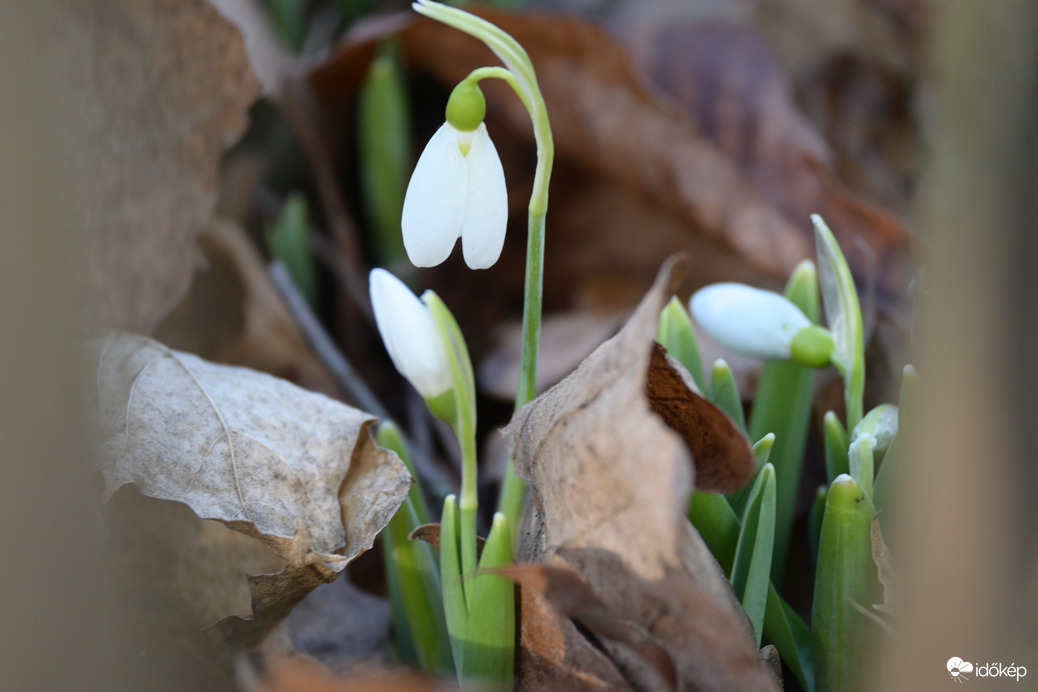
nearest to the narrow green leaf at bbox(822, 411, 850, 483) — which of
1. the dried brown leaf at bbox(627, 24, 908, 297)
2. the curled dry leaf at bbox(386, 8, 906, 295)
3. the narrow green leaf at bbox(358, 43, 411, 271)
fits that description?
the dried brown leaf at bbox(627, 24, 908, 297)

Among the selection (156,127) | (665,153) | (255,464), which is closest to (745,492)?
(255,464)

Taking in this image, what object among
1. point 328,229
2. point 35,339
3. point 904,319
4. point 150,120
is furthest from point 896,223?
point 35,339

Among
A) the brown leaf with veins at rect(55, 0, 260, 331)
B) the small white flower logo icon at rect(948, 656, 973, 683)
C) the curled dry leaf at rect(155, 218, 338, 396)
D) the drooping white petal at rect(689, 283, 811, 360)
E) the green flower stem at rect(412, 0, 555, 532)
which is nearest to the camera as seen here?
the small white flower logo icon at rect(948, 656, 973, 683)

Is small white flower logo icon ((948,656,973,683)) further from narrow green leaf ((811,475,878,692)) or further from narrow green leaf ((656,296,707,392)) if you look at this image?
narrow green leaf ((656,296,707,392))

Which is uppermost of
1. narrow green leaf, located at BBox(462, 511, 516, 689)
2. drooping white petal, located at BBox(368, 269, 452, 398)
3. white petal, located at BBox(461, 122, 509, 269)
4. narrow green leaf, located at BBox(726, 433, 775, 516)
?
white petal, located at BBox(461, 122, 509, 269)

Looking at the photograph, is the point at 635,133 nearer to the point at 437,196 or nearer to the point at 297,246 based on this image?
the point at 297,246

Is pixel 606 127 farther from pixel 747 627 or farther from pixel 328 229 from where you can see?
pixel 747 627

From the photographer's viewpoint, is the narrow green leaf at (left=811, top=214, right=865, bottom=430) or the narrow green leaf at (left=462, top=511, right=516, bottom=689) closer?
the narrow green leaf at (left=462, top=511, right=516, bottom=689)
